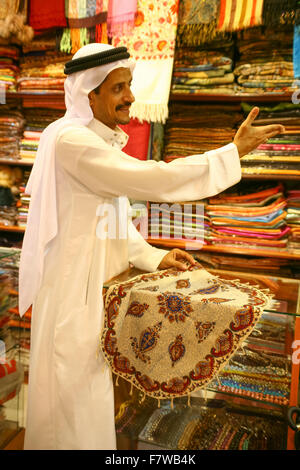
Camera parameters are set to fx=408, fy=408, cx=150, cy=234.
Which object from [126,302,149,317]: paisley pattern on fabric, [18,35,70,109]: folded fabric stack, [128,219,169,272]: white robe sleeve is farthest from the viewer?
[18,35,70,109]: folded fabric stack

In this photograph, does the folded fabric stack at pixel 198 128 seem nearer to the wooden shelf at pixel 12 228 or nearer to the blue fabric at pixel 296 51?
the blue fabric at pixel 296 51

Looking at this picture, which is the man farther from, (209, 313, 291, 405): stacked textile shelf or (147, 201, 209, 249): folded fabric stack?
(147, 201, 209, 249): folded fabric stack

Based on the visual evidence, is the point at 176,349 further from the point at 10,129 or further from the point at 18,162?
the point at 10,129

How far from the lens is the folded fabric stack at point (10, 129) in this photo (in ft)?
9.62

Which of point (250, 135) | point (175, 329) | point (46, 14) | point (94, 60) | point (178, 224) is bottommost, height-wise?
point (175, 329)

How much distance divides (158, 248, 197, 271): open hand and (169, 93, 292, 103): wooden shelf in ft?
4.24

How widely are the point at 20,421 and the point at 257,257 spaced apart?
1585 mm

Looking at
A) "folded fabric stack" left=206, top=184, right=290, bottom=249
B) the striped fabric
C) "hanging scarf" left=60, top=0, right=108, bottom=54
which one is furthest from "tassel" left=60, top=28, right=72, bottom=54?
"folded fabric stack" left=206, top=184, right=290, bottom=249

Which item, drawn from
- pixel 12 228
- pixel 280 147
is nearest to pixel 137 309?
pixel 280 147

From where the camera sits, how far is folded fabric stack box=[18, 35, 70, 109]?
9.04 ft

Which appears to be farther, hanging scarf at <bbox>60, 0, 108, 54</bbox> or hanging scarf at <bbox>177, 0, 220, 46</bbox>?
hanging scarf at <bbox>60, 0, 108, 54</bbox>

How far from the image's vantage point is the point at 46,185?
132 centimetres

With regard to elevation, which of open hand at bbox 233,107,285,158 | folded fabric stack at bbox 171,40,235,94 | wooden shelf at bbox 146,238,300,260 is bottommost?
wooden shelf at bbox 146,238,300,260

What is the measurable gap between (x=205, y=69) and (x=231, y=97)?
242mm
